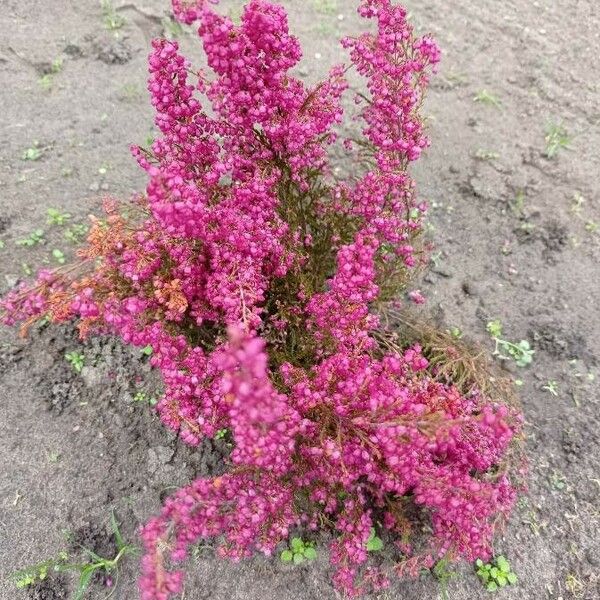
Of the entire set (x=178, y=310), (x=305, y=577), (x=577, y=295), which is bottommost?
(x=305, y=577)

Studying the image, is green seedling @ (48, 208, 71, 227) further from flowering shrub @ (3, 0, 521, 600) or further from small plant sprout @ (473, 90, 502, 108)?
small plant sprout @ (473, 90, 502, 108)

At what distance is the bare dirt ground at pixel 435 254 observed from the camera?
2.40m

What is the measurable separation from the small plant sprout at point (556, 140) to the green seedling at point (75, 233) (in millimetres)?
3004

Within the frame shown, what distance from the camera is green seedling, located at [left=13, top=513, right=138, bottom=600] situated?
2246 mm

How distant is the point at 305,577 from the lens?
2307mm

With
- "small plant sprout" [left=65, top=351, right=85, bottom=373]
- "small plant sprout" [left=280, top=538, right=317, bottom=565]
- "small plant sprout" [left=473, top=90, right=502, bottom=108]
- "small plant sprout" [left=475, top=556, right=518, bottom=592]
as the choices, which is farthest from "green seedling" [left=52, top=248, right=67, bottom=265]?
"small plant sprout" [left=473, top=90, right=502, bottom=108]

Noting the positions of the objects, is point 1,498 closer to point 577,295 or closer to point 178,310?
point 178,310

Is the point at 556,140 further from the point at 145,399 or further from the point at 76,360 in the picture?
the point at 76,360

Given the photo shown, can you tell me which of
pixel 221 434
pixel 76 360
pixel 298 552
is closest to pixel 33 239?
pixel 76 360

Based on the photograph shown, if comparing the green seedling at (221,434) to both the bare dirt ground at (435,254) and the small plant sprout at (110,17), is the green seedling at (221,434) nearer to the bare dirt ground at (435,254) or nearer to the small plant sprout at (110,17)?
the bare dirt ground at (435,254)

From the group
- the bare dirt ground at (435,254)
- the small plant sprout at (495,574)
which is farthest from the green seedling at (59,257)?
the small plant sprout at (495,574)

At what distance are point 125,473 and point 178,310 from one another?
3.17ft

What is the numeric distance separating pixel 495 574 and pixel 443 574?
0.72ft

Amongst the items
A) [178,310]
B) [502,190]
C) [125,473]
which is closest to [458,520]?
[178,310]
